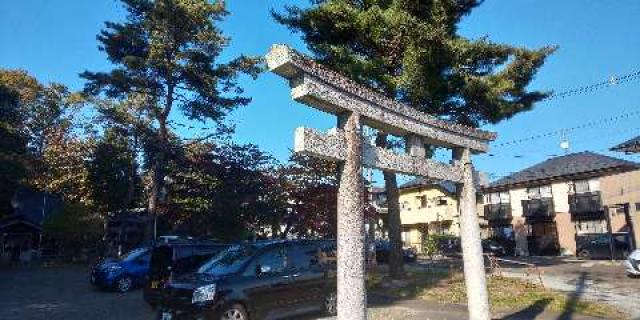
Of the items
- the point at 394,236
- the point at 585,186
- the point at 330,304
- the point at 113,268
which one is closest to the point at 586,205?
the point at 585,186

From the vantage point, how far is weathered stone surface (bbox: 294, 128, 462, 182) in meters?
5.62

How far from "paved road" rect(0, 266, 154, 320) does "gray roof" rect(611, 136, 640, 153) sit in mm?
24194

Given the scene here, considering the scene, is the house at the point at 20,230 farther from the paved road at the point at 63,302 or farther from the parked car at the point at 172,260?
the parked car at the point at 172,260

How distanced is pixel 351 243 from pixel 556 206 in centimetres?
3536

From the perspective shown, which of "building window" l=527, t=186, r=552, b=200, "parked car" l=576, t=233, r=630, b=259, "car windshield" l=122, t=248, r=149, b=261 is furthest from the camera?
"building window" l=527, t=186, r=552, b=200

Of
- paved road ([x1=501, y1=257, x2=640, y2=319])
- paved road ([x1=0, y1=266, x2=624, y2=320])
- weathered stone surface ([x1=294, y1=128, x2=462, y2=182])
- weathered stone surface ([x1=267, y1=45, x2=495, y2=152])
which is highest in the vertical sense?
weathered stone surface ([x1=267, y1=45, x2=495, y2=152])

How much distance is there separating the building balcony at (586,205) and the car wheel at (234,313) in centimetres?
3203

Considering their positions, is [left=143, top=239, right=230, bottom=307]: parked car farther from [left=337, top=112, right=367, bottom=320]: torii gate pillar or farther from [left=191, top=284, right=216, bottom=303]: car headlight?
[left=337, top=112, right=367, bottom=320]: torii gate pillar

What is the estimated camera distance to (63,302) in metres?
13.7

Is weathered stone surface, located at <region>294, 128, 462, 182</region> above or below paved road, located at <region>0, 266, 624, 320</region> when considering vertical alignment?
above

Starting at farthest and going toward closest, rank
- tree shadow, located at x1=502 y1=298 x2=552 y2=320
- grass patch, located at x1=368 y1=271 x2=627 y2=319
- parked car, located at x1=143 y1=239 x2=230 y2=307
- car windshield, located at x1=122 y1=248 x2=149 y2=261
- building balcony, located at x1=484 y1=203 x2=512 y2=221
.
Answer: building balcony, located at x1=484 y1=203 x2=512 y2=221
car windshield, located at x1=122 y1=248 x2=149 y2=261
parked car, located at x1=143 y1=239 x2=230 y2=307
grass patch, located at x1=368 y1=271 x2=627 y2=319
tree shadow, located at x1=502 y1=298 x2=552 y2=320

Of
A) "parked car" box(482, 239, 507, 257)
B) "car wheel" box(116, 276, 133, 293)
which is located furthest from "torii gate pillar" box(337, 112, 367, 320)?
"parked car" box(482, 239, 507, 257)

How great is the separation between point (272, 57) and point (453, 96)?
1149 cm

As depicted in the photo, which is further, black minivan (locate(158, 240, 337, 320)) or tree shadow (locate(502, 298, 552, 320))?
tree shadow (locate(502, 298, 552, 320))
